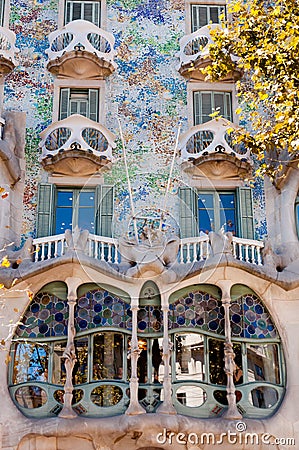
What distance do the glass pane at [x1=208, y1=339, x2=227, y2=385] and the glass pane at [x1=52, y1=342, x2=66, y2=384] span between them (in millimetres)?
2987

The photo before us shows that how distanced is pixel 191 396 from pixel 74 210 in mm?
5166

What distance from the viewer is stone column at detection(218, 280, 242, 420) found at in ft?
46.2

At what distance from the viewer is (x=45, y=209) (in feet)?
54.3

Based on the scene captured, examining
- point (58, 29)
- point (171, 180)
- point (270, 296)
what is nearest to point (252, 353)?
point (270, 296)

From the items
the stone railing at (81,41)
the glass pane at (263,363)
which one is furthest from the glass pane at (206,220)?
the stone railing at (81,41)

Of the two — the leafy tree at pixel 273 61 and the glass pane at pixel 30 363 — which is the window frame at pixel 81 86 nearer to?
the leafy tree at pixel 273 61

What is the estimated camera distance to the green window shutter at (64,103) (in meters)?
17.6

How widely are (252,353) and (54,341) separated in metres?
4.09

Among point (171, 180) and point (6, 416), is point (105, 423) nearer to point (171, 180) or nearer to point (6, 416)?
point (6, 416)

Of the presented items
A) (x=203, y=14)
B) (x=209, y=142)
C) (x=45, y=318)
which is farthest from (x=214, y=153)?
(x=45, y=318)

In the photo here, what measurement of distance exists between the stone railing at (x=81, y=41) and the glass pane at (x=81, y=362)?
7.08 m

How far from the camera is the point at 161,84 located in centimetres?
1808

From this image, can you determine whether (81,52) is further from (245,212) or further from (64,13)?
(245,212)

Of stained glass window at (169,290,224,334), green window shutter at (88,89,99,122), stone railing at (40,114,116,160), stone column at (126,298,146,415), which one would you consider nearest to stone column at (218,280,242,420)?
stained glass window at (169,290,224,334)
